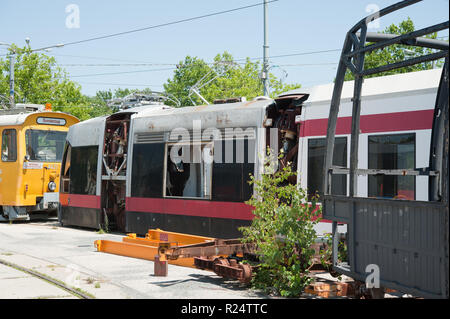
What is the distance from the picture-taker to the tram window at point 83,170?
16078 millimetres

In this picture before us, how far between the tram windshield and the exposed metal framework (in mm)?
14359

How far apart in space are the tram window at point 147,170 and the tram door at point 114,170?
817 millimetres

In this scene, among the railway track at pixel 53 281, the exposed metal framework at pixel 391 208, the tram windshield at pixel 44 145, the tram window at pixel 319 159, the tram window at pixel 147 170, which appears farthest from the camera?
the tram windshield at pixel 44 145

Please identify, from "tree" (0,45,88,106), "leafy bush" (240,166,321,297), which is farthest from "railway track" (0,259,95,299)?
"tree" (0,45,88,106)

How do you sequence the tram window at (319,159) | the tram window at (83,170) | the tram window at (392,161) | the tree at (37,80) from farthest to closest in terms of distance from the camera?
the tree at (37,80) → the tram window at (83,170) → the tram window at (319,159) → the tram window at (392,161)

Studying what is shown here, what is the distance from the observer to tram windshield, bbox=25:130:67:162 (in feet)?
61.5

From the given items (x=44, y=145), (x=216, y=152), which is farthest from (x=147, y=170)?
(x=44, y=145)

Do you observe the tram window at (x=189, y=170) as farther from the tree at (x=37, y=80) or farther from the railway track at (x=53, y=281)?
the tree at (x=37, y=80)

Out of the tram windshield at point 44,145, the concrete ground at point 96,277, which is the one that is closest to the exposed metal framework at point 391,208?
the concrete ground at point 96,277

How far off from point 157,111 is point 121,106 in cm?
310

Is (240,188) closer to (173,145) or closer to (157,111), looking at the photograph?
(173,145)

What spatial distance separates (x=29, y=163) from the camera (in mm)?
18562

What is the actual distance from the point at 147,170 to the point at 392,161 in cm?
704

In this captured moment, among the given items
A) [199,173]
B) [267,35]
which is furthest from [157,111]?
[267,35]
